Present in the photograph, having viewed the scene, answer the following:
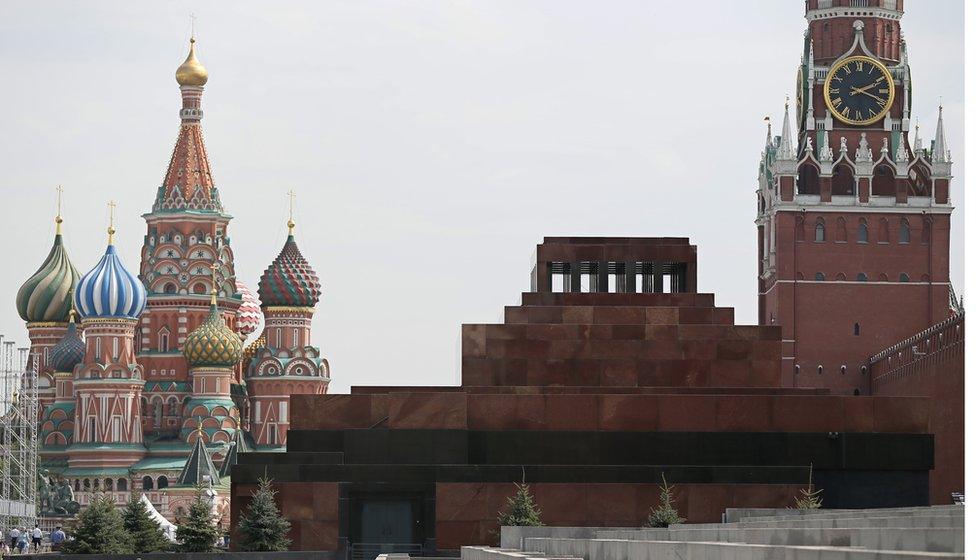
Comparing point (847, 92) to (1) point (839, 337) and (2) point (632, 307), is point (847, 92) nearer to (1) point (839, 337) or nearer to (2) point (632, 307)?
(1) point (839, 337)

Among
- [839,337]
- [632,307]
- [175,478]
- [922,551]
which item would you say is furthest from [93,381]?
[922,551]

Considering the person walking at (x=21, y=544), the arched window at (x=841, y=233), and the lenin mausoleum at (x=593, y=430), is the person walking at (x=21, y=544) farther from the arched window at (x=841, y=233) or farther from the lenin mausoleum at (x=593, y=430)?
the arched window at (x=841, y=233)

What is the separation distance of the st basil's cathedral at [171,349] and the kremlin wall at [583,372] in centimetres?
16

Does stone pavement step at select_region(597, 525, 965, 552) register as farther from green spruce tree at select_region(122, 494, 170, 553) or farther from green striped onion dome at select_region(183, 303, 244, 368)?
green striped onion dome at select_region(183, 303, 244, 368)

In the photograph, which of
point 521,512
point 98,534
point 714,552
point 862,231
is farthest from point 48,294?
point 714,552

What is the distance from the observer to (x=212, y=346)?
13762 centimetres

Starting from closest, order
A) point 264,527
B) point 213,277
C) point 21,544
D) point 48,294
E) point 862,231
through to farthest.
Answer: point 264,527, point 21,544, point 862,231, point 213,277, point 48,294

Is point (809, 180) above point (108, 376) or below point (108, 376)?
above

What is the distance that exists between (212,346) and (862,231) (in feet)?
137

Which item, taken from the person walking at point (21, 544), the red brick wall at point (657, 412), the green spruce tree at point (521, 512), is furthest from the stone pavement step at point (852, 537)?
the person walking at point (21, 544)

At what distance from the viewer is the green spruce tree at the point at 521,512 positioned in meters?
41.4

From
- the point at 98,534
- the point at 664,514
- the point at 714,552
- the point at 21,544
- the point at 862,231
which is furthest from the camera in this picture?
the point at 862,231

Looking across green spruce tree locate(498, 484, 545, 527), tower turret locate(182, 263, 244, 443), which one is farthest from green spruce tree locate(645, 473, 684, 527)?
tower turret locate(182, 263, 244, 443)

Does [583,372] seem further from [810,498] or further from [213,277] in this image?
[213,277]
